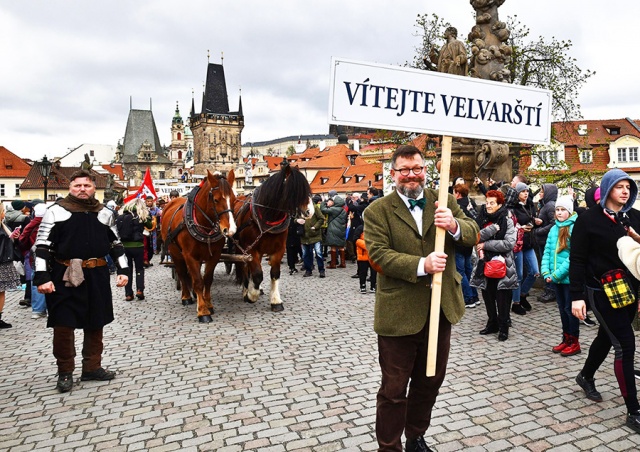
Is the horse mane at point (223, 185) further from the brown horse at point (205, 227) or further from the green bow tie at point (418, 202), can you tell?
the green bow tie at point (418, 202)

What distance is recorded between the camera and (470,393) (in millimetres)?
4566

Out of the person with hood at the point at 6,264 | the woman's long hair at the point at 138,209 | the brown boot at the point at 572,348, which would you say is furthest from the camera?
the woman's long hair at the point at 138,209

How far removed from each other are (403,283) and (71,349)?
12.2 ft

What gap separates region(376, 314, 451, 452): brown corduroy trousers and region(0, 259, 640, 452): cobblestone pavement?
0.59 meters

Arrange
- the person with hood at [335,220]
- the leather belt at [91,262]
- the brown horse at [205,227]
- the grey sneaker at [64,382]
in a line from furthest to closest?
the person with hood at [335,220]
the brown horse at [205,227]
the leather belt at [91,262]
the grey sneaker at [64,382]

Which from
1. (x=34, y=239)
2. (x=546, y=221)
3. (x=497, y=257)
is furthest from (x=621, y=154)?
(x=34, y=239)

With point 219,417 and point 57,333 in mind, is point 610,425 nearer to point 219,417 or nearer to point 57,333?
point 219,417

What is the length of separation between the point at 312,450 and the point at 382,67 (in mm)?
2596

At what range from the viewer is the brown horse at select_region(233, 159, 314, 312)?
27.4 feet

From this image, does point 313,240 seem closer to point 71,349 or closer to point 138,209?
point 138,209

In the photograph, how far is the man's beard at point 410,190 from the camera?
3.12 meters

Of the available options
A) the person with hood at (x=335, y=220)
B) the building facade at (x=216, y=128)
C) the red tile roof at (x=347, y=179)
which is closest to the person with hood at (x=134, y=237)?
the person with hood at (x=335, y=220)

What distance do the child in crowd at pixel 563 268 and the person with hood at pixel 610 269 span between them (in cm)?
144

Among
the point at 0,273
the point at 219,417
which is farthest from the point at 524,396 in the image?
the point at 0,273
